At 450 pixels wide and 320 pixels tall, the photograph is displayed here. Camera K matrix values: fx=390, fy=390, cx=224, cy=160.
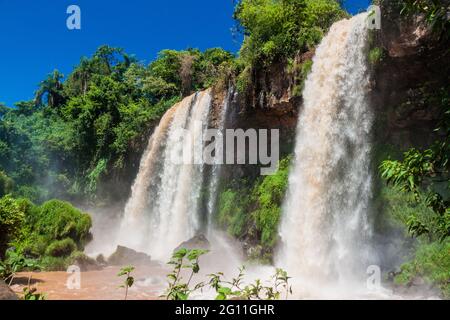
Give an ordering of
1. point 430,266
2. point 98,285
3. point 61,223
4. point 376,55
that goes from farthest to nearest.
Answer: point 61,223 → point 376,55 → point 98,285 → point 430,266

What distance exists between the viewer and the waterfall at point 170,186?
18.9 meters

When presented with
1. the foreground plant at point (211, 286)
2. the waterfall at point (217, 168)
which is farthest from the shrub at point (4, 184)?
the foreground plant at point (211, 286)

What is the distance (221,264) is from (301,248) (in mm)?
3618

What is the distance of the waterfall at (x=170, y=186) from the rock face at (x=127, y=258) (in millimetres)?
2415

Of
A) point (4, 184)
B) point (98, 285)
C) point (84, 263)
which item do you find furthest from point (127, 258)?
point (4, 184)

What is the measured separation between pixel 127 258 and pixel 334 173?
8.57 meters

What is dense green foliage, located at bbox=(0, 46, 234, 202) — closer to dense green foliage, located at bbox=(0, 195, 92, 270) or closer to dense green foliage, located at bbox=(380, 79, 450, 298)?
dense green foliage, located at bbox=(0, 195, 92, 270)

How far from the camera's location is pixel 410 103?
11156 mm

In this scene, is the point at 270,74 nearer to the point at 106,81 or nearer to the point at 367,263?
the point at 367,263

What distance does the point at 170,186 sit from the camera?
20047mm

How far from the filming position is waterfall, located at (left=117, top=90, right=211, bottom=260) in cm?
1892

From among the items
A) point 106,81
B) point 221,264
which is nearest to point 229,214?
point 221,264

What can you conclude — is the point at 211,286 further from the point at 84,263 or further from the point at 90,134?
the point at 90,134

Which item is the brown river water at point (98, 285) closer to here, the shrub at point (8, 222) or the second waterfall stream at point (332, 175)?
the shrub at point (8, 222)
